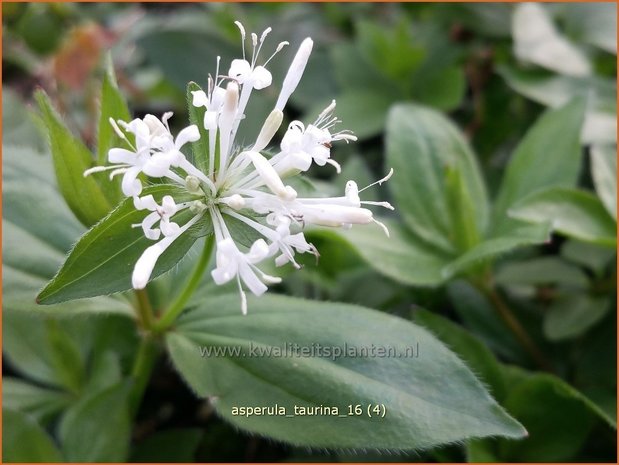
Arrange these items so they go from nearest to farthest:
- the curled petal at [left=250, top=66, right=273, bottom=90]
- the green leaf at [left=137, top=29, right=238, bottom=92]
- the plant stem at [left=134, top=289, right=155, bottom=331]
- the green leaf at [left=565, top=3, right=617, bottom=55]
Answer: the curled petal at [left=250, top=66, right=273, bottom=90] < the plant stem at [left=134, top=289, right=155, bottom=331] < the green leaf at [left=565, top=3, right=617, bottom=55] < the green leaf at [left=137, top=29, right=238, bottom=92]

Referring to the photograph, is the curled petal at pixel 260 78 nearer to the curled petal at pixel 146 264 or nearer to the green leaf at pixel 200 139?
the green leaf at pixel 200 139

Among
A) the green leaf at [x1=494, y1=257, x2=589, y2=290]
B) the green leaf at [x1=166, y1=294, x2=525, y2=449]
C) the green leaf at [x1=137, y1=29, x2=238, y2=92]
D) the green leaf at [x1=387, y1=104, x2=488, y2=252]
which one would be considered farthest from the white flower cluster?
the green leaf at [x1=137, y1=29, x2=238, y2=92]

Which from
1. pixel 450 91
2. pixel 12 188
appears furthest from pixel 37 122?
pixel 450 91

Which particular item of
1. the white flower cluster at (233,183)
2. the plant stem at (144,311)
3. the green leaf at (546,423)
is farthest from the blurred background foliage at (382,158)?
the white flower cluster at (233,183)

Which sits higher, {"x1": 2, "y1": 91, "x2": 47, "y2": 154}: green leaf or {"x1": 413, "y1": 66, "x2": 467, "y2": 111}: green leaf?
{"x1": 413, "y1": 66, "x2": 467, "y2": 111}: green leaf

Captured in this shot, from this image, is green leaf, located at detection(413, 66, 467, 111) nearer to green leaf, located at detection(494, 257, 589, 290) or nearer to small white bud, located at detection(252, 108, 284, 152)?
green leaf, located at detection(494, 257, 589, 290)
